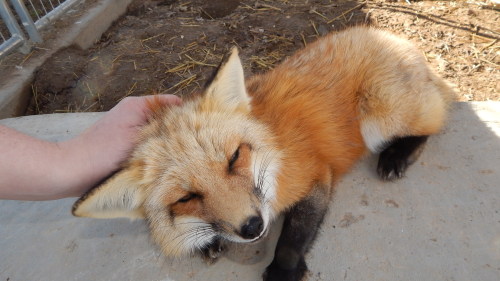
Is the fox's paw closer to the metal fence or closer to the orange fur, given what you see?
the orange fur

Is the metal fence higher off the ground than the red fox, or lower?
higher

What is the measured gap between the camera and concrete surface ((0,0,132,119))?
3082 millimetres

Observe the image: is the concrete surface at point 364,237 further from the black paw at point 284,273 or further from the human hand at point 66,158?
the human hand at point 66,158

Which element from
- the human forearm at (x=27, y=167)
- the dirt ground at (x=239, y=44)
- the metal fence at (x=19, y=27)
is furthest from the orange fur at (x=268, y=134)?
the metal fence at (x=19, y=27)

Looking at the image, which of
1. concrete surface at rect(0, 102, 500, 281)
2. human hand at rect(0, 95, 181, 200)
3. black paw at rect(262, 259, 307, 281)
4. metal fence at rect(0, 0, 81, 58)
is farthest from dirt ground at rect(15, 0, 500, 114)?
black paw at rect(262, 259, 307, 281)

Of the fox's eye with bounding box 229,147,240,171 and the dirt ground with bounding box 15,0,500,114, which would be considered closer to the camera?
the fox's eye with bounding box 229,147,240,171

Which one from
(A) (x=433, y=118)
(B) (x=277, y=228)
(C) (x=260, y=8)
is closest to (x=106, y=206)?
(B) (x=277, y=228)

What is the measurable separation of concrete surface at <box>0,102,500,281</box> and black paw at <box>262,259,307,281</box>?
0.05m

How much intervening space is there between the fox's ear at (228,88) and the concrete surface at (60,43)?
2438mm

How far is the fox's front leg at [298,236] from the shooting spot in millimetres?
1634

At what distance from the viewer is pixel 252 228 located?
1.27 meters

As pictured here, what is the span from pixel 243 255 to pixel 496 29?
125 inches

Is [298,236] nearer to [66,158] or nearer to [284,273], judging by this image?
[284,273]

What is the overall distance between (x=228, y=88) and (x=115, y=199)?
0.69 metres
